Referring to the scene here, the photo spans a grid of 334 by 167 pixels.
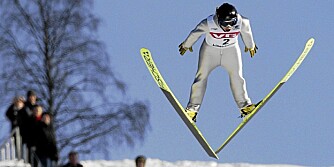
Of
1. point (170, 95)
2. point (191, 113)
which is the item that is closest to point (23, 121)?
point (170, 95)

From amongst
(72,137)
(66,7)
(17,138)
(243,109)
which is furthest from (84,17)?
(17,138)

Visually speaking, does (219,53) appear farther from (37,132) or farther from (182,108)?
(37,132)

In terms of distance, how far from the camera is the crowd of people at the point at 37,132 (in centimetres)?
1692

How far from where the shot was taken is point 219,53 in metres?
19.8

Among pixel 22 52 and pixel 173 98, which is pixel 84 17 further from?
pixel 173 98

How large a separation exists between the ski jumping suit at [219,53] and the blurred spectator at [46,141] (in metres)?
3.34

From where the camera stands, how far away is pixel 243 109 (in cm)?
2045

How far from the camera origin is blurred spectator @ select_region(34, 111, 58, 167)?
55.5ft

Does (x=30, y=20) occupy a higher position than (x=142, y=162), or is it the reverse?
(x=30, y=20)

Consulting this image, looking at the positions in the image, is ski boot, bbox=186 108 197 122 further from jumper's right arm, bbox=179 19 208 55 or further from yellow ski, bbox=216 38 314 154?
jumper's right arm, bbox=179 19 208 55

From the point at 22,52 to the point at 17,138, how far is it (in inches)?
371

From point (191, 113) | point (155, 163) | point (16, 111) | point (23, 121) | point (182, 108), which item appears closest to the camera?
point (23, 121)

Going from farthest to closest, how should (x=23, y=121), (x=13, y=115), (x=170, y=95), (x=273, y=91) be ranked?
1. (x=273, y=91)
2. (x=170, y=95)
3. (x=13, y=115)
4. (x=23, y=121)

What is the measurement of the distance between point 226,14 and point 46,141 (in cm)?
350
